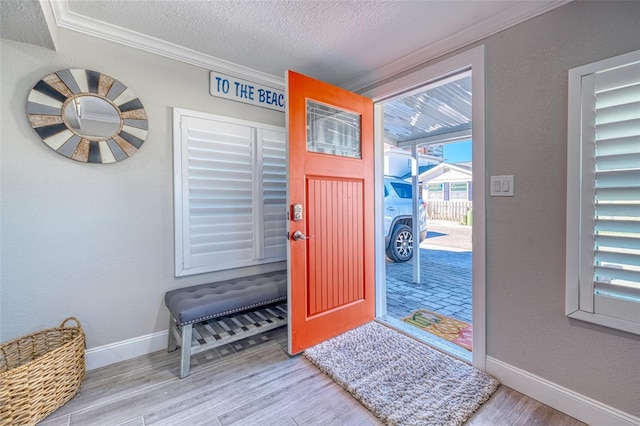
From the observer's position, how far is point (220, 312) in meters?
1.83

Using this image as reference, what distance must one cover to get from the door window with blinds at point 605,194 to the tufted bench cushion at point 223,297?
1.82 m

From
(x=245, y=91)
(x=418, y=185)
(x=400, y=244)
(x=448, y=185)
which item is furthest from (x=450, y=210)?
(x=245, y=91)

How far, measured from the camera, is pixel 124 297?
1.92 metres

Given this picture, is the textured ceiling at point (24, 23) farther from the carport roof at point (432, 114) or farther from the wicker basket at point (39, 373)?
the carport roof at point (432, 114)

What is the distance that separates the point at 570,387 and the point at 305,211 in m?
1.81

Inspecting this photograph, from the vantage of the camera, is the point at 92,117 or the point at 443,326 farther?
the point at 443,326

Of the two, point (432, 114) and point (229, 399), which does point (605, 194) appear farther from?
point (229, 399)

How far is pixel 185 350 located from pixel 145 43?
6.99 ft

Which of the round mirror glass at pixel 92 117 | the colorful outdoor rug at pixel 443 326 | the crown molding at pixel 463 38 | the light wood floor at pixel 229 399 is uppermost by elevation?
the crown molding at pixel 463 38

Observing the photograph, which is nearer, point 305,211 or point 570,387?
point 570,387

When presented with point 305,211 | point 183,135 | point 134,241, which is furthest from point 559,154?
point 134,241

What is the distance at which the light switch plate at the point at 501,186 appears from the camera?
5.39ft

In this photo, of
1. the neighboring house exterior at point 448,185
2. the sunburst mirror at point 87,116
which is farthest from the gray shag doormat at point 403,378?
the neighboring house exterior at point 448,185

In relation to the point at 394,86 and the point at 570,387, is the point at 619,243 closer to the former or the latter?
the point at 570,387
